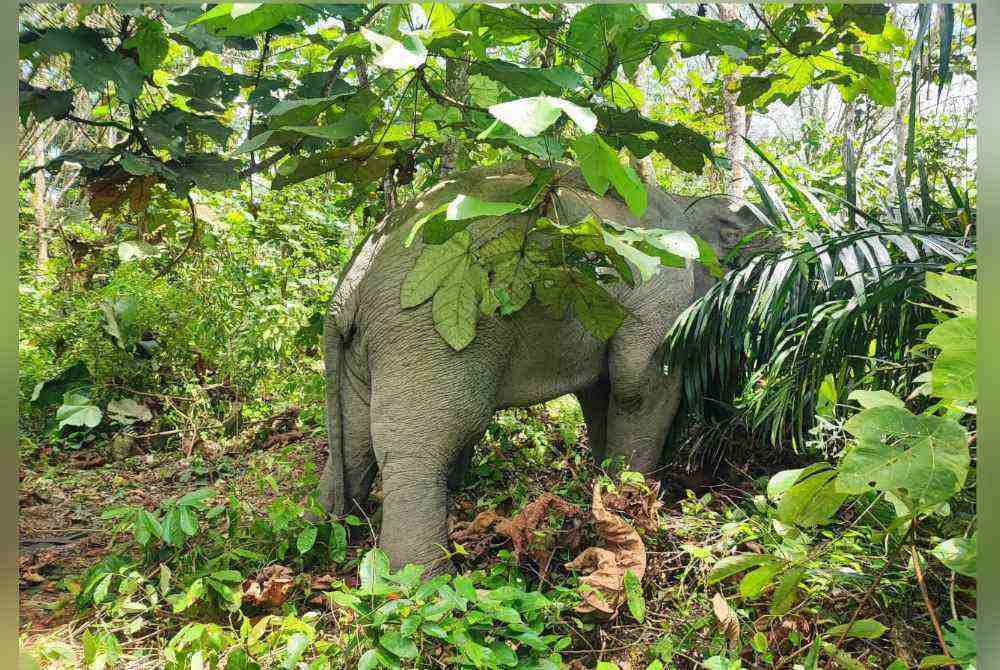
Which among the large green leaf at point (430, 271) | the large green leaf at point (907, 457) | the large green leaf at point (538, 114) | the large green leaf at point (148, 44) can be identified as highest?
the large green leaf at point (148, 44)

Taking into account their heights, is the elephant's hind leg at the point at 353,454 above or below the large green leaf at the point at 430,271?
below

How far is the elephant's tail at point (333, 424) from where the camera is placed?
7.90 feet

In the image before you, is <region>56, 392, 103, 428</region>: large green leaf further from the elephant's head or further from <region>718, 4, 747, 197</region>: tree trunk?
<region>718, 4, 747, 197</region>: tree trunk

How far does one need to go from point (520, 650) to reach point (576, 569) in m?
0.27

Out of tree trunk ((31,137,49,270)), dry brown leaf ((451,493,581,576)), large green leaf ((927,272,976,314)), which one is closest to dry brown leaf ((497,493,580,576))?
dry brown leaf ((451,493,581,576))

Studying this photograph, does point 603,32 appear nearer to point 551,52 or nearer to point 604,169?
point 604,169

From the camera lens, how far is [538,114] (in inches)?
45.7

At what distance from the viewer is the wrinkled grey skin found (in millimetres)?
2221

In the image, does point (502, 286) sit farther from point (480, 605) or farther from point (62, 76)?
point (62, 76)

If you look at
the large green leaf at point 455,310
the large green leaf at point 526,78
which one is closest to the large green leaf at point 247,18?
the large green leaf at point 526,78

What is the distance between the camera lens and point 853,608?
1743 millimetres

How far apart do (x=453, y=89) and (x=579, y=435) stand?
72.1 inches

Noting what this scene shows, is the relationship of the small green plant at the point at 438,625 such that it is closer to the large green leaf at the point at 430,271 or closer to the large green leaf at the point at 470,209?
the large green leaf at the point at 430,271

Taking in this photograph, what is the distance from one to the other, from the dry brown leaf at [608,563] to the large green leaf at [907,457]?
2.61 feet
